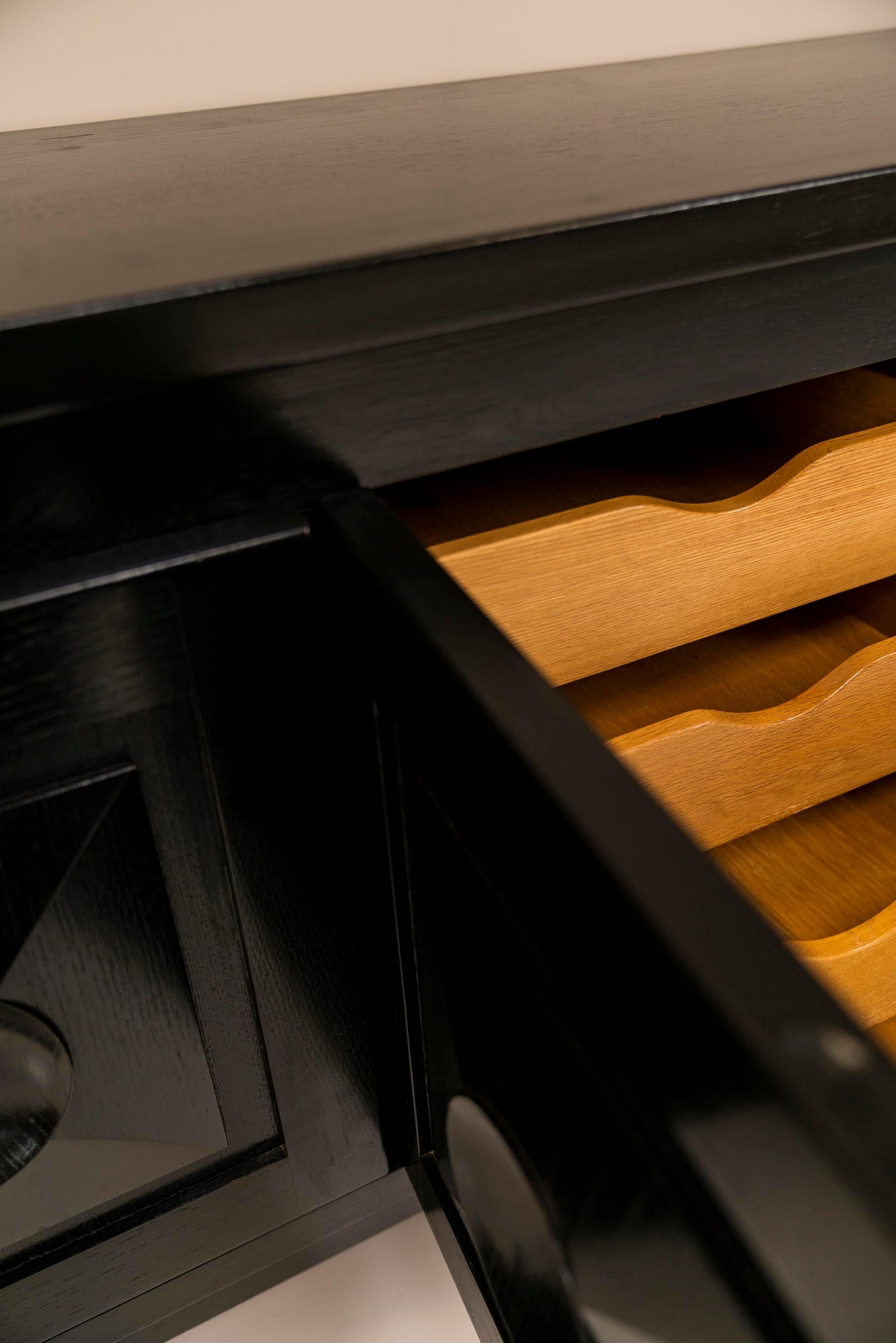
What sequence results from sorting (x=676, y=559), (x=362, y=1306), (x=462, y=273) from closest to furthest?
1. (x=462, y=273)
2. (x=676, y=559)
3. (x=362, y=1306)

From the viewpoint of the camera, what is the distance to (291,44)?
1.78 feet

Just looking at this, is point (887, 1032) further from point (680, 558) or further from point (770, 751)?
point (680, 558)

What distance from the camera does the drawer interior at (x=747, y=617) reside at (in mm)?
410

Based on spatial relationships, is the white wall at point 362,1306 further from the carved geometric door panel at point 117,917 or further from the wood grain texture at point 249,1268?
the carved geometric door panel at point 117,917

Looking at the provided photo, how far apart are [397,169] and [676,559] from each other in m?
0.20

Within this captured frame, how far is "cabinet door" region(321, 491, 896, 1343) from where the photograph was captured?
0.16 meters

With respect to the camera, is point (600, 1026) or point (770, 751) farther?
point (770, 751)

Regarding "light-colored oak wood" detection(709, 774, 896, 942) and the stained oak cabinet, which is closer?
the stained oak cabinet

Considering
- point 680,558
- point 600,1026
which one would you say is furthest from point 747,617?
point 600,1026

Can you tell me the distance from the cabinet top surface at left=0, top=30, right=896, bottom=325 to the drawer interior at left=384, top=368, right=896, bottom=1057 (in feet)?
0.38

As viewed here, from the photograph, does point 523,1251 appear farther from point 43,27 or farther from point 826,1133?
point 43,27

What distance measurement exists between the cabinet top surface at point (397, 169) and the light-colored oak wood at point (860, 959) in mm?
290

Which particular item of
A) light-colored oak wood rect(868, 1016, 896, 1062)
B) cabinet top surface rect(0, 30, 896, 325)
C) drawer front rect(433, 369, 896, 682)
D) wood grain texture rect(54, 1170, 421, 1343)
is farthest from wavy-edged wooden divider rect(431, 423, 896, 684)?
wood grain texture rect(54, 1170, 421, 1343)

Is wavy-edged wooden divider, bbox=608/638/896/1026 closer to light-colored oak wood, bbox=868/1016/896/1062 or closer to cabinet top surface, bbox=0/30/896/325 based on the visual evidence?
light-colored oak wood, bbox=868/1016/896/1062
